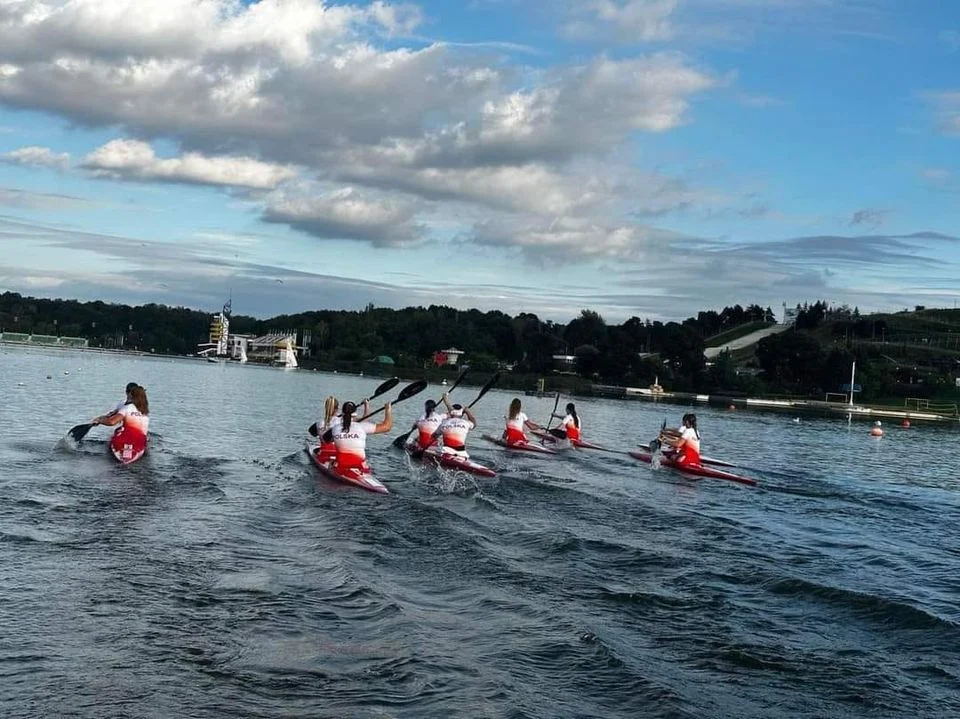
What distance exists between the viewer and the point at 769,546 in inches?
715

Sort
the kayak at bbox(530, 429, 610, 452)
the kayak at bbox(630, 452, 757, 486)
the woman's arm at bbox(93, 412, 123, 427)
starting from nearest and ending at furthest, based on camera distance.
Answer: the woman's arm at bbox(93, 412, 123, 427) → the kayak at bbox(630, 452, 757, 486) → the kayak at bbox(530, 429, 610, 452)

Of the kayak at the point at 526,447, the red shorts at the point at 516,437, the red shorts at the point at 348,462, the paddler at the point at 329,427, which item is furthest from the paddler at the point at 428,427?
the red shorts at the point at 516,437

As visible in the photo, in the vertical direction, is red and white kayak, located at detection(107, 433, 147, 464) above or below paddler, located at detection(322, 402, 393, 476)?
below

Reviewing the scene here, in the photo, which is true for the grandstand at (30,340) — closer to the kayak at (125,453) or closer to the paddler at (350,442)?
the kayak at (125,453)

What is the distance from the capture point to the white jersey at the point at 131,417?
23094mm

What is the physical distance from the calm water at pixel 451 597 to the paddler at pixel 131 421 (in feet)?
2.86

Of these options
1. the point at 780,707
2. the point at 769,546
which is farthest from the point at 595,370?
the point at 780,707

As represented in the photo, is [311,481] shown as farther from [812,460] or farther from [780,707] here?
[812,460]

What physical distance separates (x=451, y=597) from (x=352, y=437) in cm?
972

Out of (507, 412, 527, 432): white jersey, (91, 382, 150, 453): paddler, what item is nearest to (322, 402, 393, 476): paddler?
(91, 382, 150, 453): paddler

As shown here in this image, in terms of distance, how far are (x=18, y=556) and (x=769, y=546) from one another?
13247 millimetres

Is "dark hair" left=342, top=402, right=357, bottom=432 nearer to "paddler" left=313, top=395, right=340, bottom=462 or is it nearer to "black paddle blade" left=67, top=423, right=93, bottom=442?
"paddler" left=313, top=395, right=340, bottom=462

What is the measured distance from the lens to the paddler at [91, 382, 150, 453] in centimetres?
2302

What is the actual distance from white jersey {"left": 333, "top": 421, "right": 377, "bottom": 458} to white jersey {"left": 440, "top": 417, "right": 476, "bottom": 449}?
505 cm
